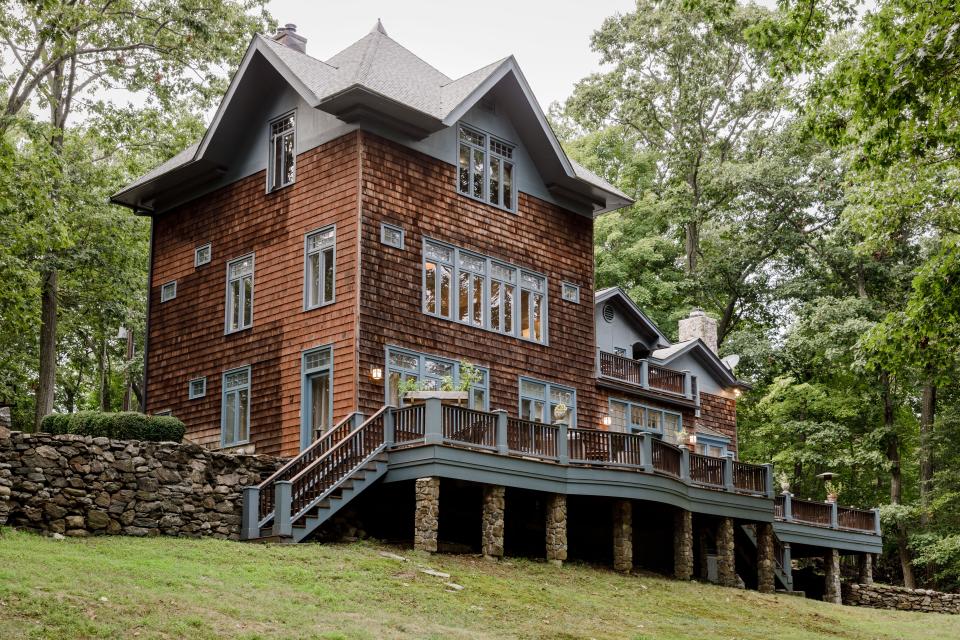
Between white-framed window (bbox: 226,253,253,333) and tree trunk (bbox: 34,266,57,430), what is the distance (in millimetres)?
Result: 6287

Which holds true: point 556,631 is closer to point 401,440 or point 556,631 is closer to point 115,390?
point 401,440

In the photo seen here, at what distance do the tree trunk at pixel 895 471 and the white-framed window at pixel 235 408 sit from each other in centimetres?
2265

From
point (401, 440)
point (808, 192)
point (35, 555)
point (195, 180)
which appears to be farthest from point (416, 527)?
point (808, 192)

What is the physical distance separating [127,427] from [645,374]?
15039mm

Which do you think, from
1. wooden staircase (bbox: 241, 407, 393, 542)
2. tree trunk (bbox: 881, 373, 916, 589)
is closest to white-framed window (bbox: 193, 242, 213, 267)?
wooden staircase (bbox: 241, 407, 393, 542)

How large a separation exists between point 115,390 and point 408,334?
30366mm

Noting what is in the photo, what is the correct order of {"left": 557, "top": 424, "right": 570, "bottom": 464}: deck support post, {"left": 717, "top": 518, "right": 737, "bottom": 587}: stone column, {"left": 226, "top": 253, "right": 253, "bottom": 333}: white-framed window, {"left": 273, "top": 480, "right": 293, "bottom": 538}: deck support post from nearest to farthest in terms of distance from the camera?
{"left": 273, "top": 480, "right": 293, "bottom": 538}: deck support post
{"left": 557, "top": 424, "right": 570, "bottom": 464}: deck support post
{"left": 717, "top": 518, "right": 737, "bottom": 587}: stone column
{"left": 226, "top": 253, "right": 253, "bottom": 333}: white-framed window

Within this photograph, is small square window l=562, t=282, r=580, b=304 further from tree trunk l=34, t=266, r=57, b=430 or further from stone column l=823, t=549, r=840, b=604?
tree trunk l=34, t=266, r=57, b=430

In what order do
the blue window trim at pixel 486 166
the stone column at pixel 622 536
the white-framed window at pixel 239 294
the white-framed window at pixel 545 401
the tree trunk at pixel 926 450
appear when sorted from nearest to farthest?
the stone column at pixel 622 536, the white-framed window at pixel 239 294, the blue window trim at pixel 486 166, the white-framed window at pixel 545 401, the tree trunk at pixel 926 450

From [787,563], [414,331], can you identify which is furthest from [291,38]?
[787,563]

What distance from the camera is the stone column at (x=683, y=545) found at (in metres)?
24.7

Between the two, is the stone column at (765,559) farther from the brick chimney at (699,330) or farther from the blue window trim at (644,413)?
the brick chimney at (699,330)

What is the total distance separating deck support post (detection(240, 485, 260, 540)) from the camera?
20250mm

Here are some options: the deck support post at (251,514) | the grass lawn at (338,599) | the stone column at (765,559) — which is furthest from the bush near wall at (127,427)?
the stone column at (765,559)
